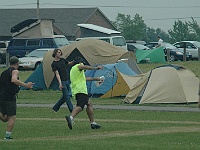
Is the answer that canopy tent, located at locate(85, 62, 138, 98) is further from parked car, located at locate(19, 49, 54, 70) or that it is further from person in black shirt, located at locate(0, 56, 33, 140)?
parked car, located at locate(19, 49, 54, 70)

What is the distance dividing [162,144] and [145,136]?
5.06 ft

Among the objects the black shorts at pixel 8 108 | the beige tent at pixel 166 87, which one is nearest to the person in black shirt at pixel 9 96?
the black shorts at pixel 8 108

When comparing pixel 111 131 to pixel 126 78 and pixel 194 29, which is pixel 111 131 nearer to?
pixel 126 78

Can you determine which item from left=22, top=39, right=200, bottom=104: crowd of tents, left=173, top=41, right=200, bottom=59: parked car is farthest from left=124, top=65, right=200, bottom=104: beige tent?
left=173, top=41, right=200, bottom=59: parked car

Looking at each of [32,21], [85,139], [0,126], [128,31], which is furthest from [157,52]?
[128,31]

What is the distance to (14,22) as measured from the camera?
86.4 meters

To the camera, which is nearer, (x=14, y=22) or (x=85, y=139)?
(x=85, y=139)

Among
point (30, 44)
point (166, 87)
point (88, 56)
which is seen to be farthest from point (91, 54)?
point (30, 44)

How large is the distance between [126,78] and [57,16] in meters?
60.9

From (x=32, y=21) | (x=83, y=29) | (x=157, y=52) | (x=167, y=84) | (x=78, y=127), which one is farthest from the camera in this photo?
(x=83, y=29)

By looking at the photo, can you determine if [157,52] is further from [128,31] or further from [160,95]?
[128,31]

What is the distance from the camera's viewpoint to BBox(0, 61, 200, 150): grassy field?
1402 cm

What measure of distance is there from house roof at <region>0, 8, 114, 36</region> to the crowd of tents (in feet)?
168

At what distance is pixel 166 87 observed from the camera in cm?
2573
